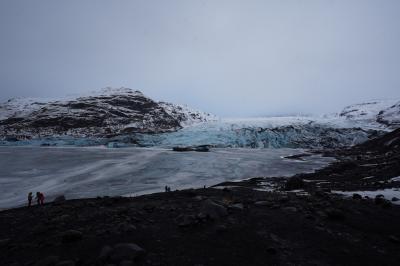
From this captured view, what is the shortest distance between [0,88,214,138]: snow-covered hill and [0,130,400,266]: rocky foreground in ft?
288

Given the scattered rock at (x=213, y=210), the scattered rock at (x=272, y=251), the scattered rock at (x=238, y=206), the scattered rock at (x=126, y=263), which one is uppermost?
the scattered rock at (x=213, y=210)

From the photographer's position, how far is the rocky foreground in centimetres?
564

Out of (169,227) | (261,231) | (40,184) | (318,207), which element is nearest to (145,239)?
(169,227)

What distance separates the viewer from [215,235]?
6.71 metres

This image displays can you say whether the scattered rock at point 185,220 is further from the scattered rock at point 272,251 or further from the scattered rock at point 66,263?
the scattered rock at point 66,263

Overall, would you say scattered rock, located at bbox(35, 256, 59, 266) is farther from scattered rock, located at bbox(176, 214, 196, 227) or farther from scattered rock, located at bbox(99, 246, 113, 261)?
scattered rock, located at bbox(176, 214, 196, 227)

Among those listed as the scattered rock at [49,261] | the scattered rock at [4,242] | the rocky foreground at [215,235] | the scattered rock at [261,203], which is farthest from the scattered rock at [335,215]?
the scattered rock at [4,242]

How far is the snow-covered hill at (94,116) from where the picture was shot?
10079cm

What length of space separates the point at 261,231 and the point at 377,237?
2.50 meters

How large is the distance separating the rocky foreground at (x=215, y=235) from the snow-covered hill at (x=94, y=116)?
8793cm

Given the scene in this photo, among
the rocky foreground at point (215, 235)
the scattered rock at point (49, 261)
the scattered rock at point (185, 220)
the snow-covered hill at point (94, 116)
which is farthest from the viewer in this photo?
the snow-covered hill at point (94, 116)

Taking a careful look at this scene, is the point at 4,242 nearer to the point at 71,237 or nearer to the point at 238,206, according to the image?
the point at 71,237

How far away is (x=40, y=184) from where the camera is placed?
22.5 metres

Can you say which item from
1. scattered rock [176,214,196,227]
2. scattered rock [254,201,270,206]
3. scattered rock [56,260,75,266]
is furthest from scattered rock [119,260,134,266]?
scattered rock [254,201,270,206]
